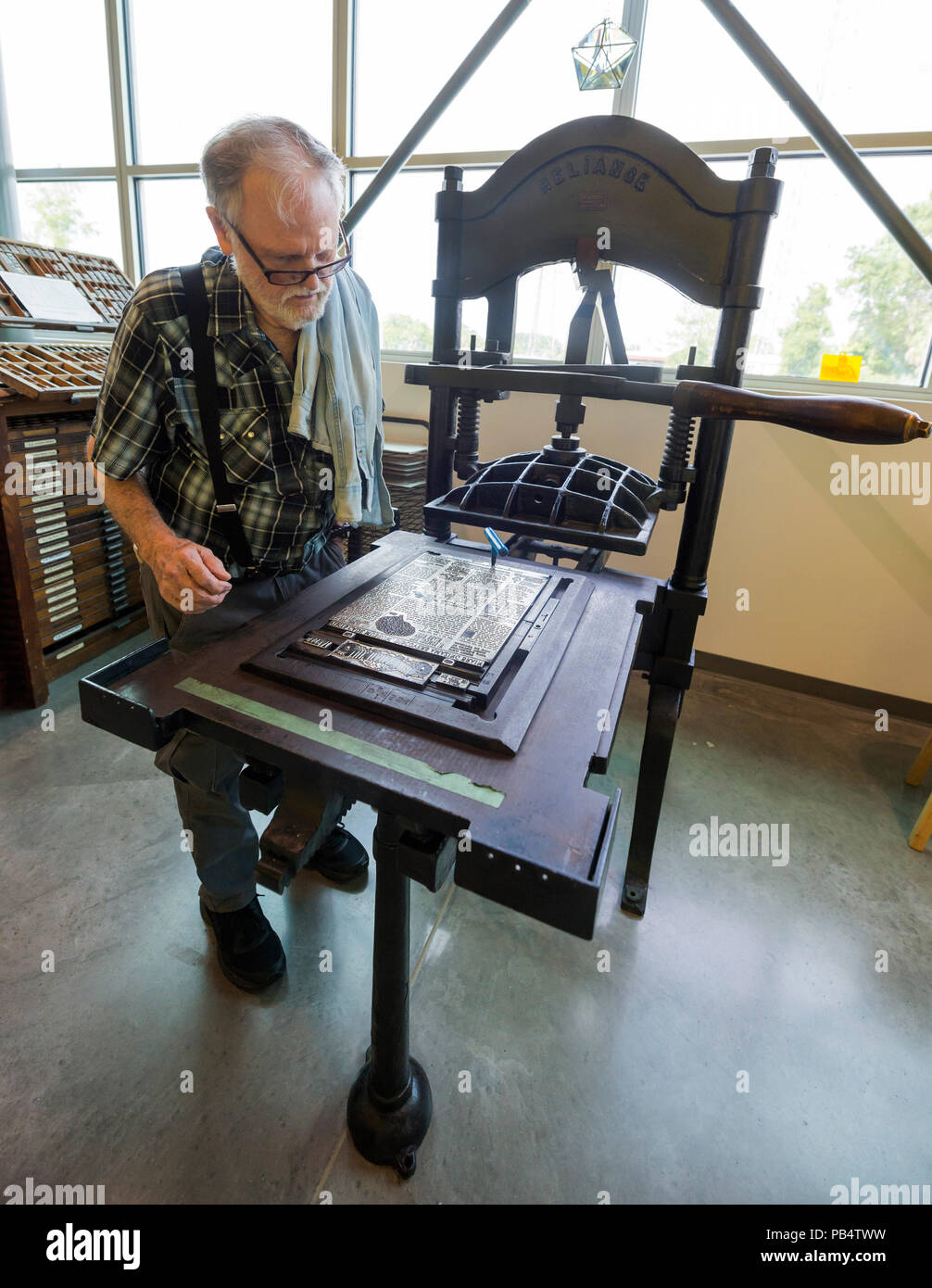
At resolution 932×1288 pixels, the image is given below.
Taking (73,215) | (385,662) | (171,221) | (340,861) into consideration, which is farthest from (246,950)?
(73,215)

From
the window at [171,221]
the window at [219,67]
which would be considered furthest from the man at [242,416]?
the window at [171,221]

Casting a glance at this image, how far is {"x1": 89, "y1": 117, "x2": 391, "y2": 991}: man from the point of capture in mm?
1027

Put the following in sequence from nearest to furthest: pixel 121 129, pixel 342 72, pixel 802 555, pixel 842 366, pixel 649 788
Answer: pixel 649 788, pixel 842 366, pixel 802 555, pixel 342 72, pixel 121 129

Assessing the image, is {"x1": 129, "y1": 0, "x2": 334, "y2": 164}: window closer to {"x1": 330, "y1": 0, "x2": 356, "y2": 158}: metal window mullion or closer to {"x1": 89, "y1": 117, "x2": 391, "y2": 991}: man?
{"x1": 330, "y1": 0, "x2": 356, "y2": 158}: metal window mullion

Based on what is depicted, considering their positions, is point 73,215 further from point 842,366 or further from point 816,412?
point 816,412

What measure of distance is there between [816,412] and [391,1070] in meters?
1.21

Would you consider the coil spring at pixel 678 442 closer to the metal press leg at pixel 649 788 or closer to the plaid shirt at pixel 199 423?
the metal press leg at pixel 649 788

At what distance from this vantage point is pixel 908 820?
2082 mm

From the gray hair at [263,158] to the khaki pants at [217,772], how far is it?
641mm

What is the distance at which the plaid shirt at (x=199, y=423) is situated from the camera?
1089mm

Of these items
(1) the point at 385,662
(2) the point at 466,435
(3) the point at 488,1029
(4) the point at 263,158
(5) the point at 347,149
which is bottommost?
(3) the point at 488,1029

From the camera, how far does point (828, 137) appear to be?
141 cm
